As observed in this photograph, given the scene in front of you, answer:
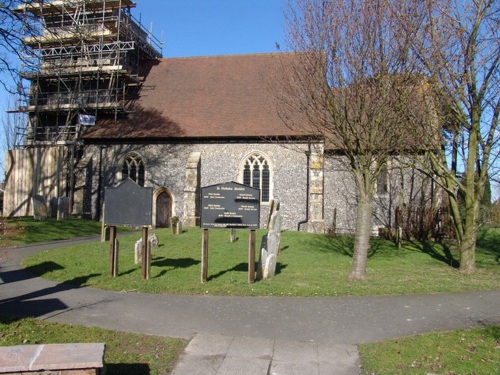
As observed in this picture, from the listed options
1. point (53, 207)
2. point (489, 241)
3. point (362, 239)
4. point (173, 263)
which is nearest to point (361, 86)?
point (362, 239)

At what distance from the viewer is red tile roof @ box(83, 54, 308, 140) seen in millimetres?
25422

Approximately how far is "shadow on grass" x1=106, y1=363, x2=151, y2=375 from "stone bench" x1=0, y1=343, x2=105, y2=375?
0.88 m

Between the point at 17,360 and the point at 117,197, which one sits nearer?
the point at 17,360

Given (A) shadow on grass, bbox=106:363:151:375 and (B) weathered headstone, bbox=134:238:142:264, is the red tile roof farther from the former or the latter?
(A) shadow on grass, bbox=106:363:151:375

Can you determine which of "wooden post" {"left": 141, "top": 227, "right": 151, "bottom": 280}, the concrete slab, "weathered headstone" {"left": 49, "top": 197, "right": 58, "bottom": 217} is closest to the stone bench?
the concrete slab

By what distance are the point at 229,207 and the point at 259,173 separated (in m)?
15.0

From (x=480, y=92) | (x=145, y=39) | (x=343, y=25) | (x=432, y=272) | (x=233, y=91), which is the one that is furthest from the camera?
(x=145, y=39)

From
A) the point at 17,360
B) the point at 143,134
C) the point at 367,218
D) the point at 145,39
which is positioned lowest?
the point at 17,360

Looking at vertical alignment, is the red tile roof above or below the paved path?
above

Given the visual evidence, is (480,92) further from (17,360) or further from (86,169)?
(86,169)

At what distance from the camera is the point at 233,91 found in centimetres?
2777

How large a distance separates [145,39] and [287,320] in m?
29.4

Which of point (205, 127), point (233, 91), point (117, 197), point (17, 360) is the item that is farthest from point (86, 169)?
point (17, 360)

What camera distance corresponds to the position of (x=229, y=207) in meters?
10.7
